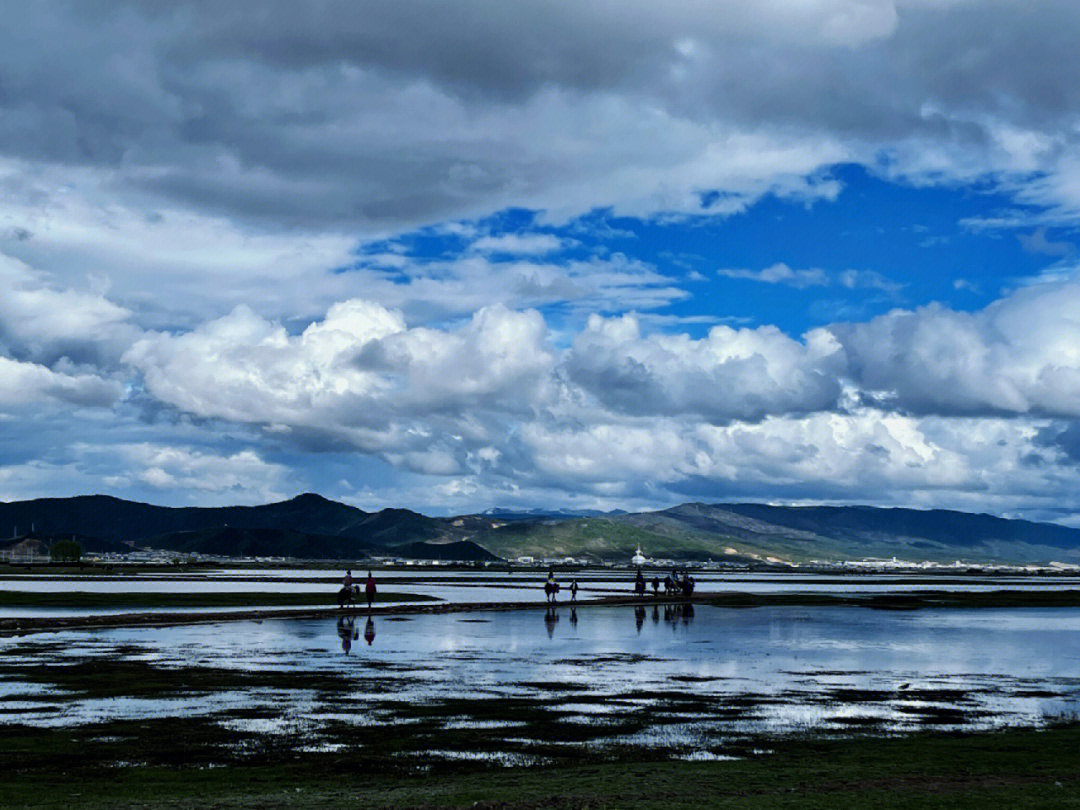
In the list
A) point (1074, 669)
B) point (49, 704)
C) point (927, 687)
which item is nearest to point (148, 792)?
point (49, 704)

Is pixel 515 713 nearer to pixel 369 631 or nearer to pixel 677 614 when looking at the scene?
pixel 369 631

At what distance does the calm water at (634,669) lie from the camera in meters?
37.4

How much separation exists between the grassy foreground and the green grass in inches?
3074

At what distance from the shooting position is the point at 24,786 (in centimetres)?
2511

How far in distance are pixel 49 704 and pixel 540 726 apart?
55.0ft

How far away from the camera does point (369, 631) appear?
75.1 metres

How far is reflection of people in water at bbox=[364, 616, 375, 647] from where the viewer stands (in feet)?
223

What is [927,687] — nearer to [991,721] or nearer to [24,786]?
[991,721]

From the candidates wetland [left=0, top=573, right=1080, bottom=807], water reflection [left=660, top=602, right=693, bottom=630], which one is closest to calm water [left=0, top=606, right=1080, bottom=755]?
wetland [left=0, top=573, right=1080, bottom=807]

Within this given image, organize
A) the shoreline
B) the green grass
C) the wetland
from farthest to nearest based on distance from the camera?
the green grass, the shoreline, the wetland

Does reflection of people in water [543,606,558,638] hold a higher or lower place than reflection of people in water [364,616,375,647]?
lower

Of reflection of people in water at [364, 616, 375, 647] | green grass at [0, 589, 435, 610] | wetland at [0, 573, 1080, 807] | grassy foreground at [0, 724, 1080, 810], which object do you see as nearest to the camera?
grassy foreground at [0, 724, 1080, 810]

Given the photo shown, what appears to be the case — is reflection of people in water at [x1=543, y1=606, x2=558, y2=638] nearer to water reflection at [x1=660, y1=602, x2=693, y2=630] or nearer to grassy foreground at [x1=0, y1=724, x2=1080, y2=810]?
water reflection at [x1=660, y1=602, x2=693, y2=630]

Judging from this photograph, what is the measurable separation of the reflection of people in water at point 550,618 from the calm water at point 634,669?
0.32 meters
